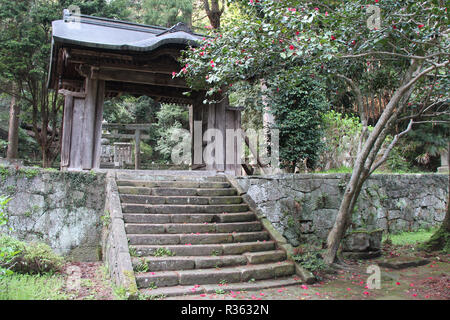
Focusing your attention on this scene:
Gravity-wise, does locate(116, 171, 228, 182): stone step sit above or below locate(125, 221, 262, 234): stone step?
above

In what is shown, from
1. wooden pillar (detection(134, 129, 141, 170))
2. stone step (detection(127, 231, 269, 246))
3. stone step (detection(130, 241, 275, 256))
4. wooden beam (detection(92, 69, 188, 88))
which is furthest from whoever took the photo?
wooden pillar (detection(134, 129, 141, 170))

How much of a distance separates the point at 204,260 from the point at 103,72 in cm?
526

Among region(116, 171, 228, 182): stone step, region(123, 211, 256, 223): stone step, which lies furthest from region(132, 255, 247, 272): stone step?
region(116, 171, 228, 182): stone step

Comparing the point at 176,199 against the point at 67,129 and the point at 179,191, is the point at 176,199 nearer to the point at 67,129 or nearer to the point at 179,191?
the point at 179,191

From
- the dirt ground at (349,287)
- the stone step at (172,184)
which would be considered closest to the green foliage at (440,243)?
the dirt ground at (349,287)

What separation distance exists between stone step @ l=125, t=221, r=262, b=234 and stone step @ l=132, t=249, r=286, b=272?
62cm

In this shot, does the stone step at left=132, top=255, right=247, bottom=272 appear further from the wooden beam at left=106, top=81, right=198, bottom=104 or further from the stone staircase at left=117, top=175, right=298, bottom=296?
the wooden beam at left=106, top=81, right=198, bottom=104

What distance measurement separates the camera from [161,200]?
633 cm

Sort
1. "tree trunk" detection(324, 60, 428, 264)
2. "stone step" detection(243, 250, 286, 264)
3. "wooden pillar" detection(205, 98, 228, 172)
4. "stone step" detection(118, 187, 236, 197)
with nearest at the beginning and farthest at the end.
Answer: "stone step" detection(243, 250, 286, 264) < "tree trunk" detection(324, 60, 428, 264) < "stone step" detection(118, 187, 236, 197) < "wooden pillar" detection(205, 98, 228, 172)

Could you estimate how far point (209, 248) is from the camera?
17.6 feet

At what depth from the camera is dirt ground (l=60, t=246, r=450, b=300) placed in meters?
4.39
